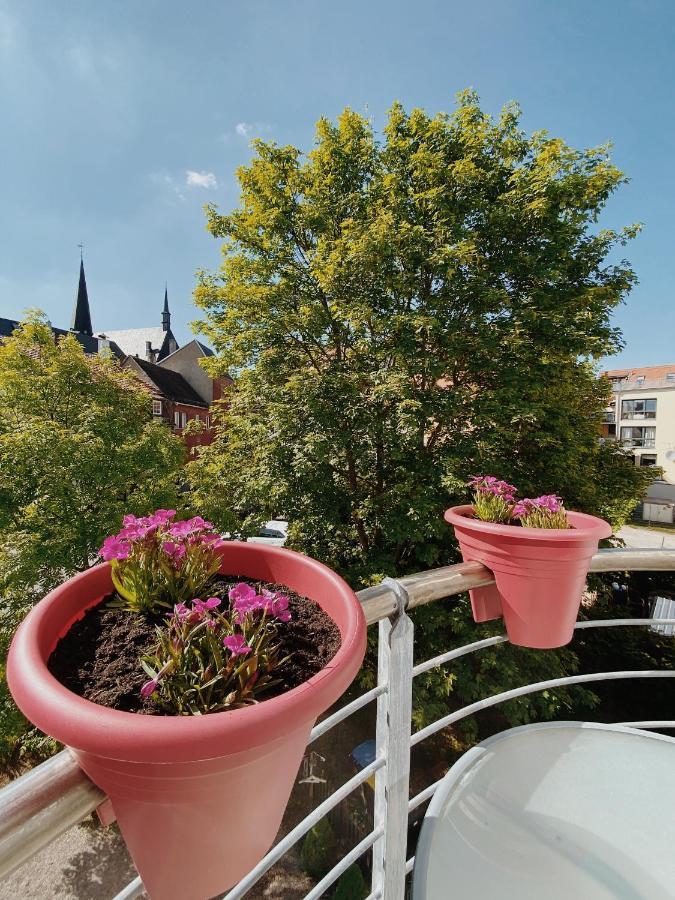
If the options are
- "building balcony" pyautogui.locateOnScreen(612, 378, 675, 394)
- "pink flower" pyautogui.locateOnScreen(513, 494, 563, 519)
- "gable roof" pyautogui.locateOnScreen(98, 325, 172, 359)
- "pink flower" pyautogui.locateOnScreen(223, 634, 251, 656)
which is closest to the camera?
"pink flower" pyautogui.locateOnScreen(223, 634, 251, 656)

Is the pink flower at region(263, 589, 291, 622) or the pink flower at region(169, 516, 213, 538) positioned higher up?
the pink flower at region(169, 516, 213, 538)

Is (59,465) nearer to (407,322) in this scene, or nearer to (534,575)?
(407,322)

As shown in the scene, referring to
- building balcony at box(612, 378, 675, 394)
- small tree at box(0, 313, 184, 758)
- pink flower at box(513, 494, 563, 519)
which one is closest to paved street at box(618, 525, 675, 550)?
building balcony at box(612, 378, 675, 394)

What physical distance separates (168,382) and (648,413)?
31961 millimetres

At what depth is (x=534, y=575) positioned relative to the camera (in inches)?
48.8

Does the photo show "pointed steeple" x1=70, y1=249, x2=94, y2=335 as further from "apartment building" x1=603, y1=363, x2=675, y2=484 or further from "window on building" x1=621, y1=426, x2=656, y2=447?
"window on building" x1=621, y1=426, x2=656, y2=447

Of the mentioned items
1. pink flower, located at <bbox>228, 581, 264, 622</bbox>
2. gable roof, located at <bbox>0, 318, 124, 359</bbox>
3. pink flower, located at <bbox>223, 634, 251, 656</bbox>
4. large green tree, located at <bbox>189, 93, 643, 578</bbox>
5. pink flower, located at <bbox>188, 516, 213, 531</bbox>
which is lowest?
pink flower, located at <bbox>223, 634, 251, 656</bbox>

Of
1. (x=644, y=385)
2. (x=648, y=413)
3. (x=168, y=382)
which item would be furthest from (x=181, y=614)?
(x=644, y=385)

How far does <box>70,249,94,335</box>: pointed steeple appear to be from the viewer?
34.0 metres

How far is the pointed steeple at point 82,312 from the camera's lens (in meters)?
34.0

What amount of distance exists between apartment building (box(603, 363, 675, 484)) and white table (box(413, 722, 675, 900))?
3038 cm

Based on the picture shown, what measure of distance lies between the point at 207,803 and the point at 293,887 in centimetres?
778

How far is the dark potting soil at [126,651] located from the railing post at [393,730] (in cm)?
18

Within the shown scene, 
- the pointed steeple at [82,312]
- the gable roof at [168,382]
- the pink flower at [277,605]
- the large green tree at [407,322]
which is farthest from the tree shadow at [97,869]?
the pointed steeple at [82,312]
